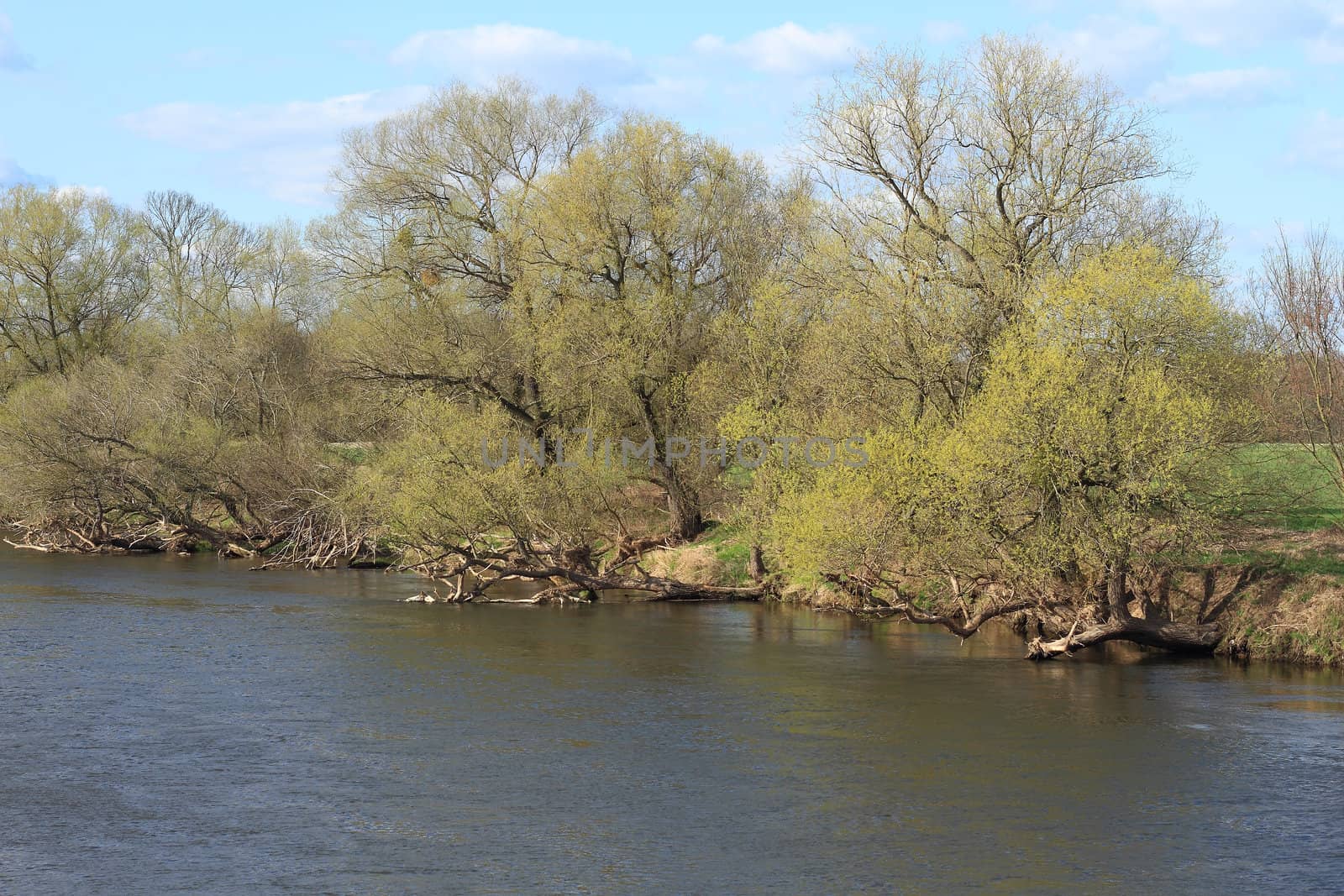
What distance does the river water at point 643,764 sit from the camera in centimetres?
1309

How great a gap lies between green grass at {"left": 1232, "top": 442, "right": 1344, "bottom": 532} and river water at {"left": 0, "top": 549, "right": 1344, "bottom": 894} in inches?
164

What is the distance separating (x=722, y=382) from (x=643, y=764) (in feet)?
61.8

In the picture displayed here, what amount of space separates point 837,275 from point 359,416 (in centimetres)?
2079

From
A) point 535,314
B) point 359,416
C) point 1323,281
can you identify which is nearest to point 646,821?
point 1323,281

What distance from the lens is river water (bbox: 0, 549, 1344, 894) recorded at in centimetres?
1309

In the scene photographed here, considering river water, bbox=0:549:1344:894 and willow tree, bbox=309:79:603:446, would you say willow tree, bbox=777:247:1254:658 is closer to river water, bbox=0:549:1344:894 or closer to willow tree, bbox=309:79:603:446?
river water, bbox=0:549:1344:894

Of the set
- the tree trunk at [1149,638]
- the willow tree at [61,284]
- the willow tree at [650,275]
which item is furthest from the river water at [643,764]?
Answer: the willow tree at [61,284]

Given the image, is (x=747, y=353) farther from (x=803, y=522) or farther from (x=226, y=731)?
(x=226, y=731)

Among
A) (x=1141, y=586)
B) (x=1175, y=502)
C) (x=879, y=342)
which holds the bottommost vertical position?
(x=1141, y=586)

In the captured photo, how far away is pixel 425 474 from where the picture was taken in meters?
32.5

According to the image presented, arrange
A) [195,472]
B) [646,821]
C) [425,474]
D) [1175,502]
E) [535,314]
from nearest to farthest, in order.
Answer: [646,821] < [1175,502] < [425,474] < [535,314] < [195,472]

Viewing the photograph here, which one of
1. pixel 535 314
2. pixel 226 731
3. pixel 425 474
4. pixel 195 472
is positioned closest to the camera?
pixel 226 731

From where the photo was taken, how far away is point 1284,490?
2605cm

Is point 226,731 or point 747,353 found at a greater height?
point 747,353
